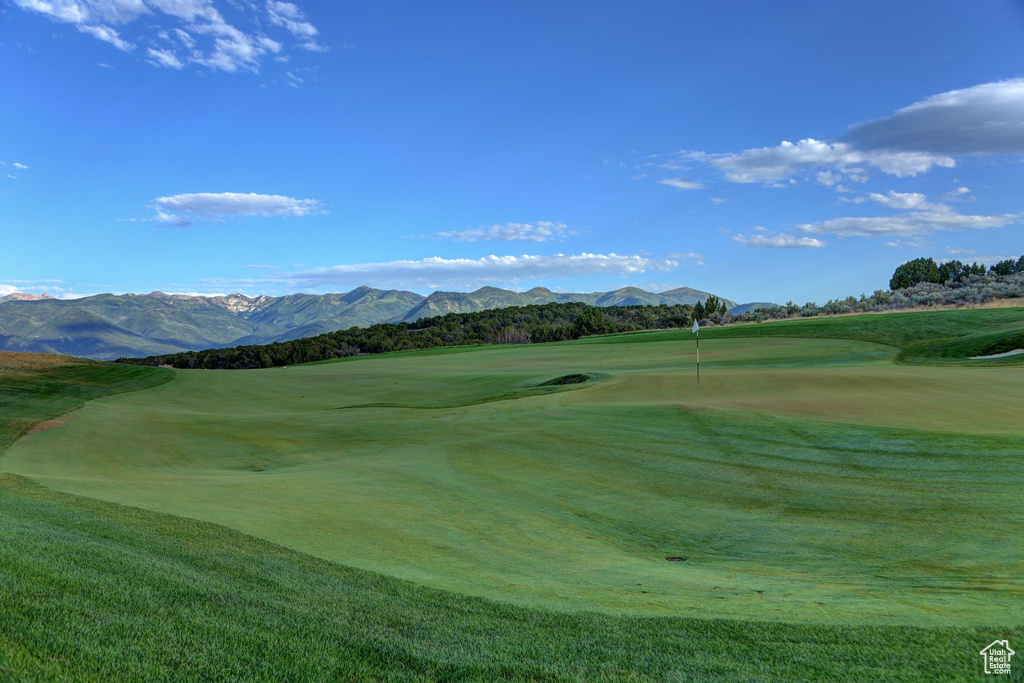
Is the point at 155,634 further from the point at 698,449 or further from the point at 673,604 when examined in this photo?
the point at 698,449

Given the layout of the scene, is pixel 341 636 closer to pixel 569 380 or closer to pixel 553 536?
pixel 553 536

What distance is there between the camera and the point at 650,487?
14289 mm

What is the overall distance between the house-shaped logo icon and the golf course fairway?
0.77 metres

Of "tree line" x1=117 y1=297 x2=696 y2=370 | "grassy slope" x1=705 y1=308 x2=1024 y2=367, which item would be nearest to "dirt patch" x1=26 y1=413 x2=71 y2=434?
"grassy slope" x1=705 y1=308 x2=1024 y2=367

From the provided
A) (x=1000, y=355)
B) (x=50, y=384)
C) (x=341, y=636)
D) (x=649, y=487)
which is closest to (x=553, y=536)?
(x=649, y=487)

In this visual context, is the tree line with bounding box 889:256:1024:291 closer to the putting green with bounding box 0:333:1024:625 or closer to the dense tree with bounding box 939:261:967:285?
the dense tree with bounding box 939:261:967:285

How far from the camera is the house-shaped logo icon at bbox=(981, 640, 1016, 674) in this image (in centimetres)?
489

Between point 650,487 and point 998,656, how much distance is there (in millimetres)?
9239

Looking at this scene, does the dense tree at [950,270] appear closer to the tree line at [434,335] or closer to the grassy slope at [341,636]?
the tree line at [434,335]

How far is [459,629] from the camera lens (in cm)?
597

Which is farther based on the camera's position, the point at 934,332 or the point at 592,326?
the point at 592,326

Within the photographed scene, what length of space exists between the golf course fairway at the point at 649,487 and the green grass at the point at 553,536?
8cm

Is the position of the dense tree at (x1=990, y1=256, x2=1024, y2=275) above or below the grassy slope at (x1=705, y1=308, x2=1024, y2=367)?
above

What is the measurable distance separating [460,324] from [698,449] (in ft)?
495
